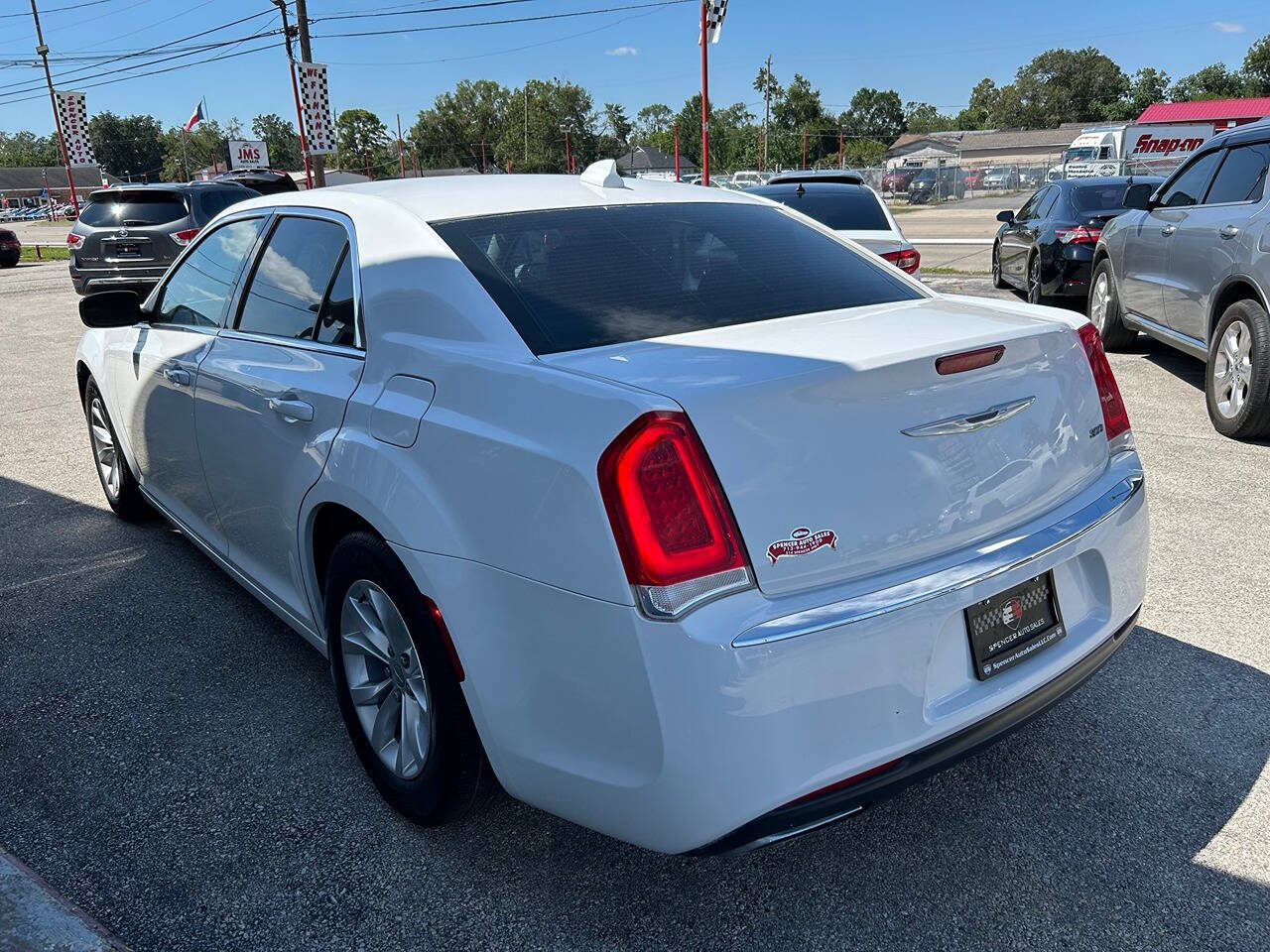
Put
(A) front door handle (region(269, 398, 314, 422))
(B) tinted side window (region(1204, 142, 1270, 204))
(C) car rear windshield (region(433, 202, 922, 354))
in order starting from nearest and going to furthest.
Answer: (C) car rear windshield (region(433, 202, 922, 354)) → (A) front door handle (region(269, 398, 314, 422)) → (B) tinted side window (region(1204, 142, 1270, 204))

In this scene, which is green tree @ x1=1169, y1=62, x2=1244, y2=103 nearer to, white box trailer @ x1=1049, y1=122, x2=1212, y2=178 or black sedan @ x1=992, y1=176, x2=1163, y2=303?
white box trailer @ x1=1049, y1=122, x2=1212, y2=178

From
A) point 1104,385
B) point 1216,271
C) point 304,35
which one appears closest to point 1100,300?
point 1216,271

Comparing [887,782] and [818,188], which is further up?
[818,188]

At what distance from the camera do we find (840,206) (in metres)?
9.48

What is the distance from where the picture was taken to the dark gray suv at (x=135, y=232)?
43.1 feet

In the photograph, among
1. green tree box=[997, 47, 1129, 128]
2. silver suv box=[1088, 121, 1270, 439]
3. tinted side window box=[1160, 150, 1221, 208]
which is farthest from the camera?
green tree box=[997, 47, 1129, 128]

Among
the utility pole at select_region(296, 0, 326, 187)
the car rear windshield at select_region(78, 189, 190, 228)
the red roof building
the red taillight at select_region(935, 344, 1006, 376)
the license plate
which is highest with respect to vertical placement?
the utility pole at select_region(296, 0, 326, 187)

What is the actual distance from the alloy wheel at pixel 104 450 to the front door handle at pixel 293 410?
2527mm

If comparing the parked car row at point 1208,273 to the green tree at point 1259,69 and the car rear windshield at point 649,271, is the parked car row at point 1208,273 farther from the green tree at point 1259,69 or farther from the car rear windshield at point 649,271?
the green tree at point 1259,69

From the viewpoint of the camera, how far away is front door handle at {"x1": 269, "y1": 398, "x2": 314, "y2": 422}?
275 centimetres

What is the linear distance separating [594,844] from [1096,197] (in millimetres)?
10295

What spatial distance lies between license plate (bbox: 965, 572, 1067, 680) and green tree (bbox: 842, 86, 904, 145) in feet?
559

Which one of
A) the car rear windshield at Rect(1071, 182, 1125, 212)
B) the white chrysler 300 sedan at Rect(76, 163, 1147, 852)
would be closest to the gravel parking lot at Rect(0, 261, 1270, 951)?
the white chrysler 300 sedan at Rect(76, 163, 1147, 852)

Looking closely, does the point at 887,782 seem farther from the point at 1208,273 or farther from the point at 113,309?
the point at 1208,273
